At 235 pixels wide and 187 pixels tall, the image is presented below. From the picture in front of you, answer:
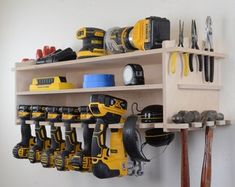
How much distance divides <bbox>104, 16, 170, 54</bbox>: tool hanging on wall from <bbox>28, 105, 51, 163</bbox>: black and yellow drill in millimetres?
594

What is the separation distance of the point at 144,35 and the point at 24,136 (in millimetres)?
950

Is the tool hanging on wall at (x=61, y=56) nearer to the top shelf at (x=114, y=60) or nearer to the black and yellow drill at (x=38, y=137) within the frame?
the top shelf at (x=114, y=60)

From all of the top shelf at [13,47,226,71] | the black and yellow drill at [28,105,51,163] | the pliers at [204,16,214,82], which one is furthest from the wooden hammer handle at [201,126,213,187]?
the black and yellow drill at [28,105,51,163]

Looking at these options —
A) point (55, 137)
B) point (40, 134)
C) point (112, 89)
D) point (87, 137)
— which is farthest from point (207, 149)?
point (40, 134)

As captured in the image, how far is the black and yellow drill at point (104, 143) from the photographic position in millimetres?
1721

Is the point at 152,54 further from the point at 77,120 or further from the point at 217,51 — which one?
the point at 77,120

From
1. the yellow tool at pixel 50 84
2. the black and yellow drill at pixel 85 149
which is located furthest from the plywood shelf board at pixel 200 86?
the yellow tool at pixel 50 84

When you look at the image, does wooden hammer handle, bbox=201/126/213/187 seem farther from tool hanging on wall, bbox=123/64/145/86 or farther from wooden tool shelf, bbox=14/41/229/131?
tool hanging on wall, bbox=123/64/145/86

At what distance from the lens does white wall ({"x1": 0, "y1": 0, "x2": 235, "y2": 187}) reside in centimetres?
171

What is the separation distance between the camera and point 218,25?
1.73 m

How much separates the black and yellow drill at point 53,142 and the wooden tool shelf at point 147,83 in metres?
0.12

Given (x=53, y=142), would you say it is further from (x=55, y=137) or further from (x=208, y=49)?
(x=208, y=49)

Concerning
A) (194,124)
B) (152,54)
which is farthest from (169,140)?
(152,54)

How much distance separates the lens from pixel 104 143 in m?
1.75
